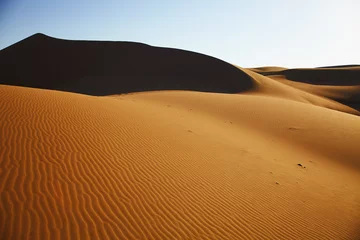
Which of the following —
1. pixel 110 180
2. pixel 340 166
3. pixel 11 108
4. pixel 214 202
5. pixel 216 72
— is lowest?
pixel 340 166

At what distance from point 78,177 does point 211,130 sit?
689 cm

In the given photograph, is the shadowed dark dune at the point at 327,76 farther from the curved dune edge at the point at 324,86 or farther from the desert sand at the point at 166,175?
the desert sand at the point at 166,175

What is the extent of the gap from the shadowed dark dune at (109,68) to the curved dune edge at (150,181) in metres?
16.7

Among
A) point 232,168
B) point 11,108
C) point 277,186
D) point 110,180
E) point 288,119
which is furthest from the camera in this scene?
point 288,119

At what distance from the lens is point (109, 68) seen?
31031 mm

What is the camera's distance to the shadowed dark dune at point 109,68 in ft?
90.3

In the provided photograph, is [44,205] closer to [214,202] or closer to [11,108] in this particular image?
[214,202]

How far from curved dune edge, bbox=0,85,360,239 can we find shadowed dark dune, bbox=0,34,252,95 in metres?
16.7

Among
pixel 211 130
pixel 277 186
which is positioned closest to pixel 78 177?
pixel 277 186

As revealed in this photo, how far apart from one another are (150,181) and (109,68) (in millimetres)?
28108

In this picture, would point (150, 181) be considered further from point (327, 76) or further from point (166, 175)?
point (327, 76)

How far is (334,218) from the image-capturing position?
5586 mm

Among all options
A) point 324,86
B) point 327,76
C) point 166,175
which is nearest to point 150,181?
point 166,175

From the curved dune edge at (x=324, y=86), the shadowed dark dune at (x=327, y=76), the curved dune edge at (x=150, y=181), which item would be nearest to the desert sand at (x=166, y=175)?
the curved dune edge at (x=150, y=181)
